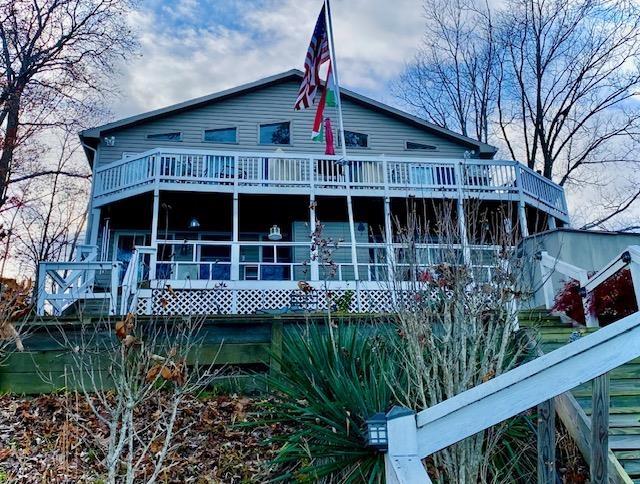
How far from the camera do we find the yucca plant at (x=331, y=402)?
149 inches

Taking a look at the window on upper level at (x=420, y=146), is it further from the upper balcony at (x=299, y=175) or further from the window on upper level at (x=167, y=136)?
the window on upper level at (x=167, y=136)

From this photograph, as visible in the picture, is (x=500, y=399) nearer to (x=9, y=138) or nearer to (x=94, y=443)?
(x=94, y=443)

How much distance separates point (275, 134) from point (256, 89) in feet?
5.10

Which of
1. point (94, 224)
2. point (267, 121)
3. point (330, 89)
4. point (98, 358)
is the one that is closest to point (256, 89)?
point (267, 121)

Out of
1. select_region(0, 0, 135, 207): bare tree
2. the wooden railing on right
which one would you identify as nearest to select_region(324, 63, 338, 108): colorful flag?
select_region(0, 0, 135, 207): bare tree

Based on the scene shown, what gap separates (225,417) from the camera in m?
5.38

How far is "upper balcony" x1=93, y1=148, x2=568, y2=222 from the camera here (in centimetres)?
1336

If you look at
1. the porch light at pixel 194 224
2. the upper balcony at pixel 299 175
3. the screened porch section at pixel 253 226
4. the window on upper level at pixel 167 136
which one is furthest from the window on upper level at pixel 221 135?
the porch light at pixel 194 224

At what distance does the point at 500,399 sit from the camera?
2.30 meters

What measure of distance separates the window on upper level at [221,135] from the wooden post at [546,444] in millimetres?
13534

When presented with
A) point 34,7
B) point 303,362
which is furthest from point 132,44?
point 303,362

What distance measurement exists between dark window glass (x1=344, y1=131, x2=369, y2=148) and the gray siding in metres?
0.14

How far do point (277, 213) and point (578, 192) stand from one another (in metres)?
12.6

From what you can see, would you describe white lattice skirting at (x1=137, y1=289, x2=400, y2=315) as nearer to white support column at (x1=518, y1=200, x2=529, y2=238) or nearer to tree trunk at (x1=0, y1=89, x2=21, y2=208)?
white support column at (x1=518, y1=200, x2=529, y2=238)
